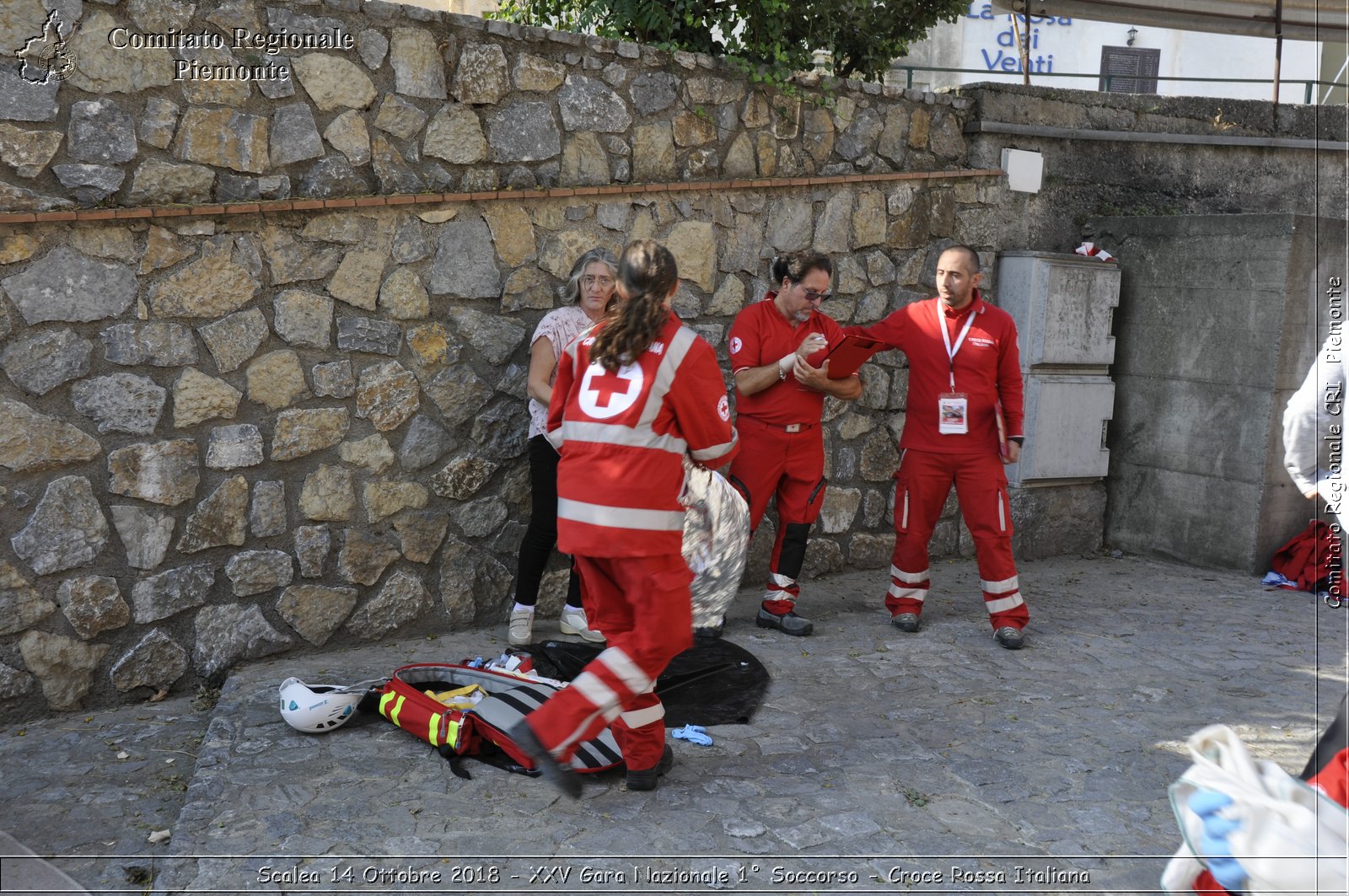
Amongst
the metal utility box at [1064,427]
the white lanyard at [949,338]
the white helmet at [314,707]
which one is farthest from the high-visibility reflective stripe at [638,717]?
the metal utility box at [1064,427]

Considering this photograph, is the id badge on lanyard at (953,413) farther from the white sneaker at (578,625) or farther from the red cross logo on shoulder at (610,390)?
the red cross logo on shoulder at (610,390)

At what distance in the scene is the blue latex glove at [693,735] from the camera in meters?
4.27

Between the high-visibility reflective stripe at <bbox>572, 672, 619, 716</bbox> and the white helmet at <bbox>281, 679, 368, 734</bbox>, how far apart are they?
1.17 meters

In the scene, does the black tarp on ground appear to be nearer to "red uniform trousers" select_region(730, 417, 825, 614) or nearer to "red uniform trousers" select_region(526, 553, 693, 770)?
"red uniform trousers" select_region(730, 417, 825, 614)

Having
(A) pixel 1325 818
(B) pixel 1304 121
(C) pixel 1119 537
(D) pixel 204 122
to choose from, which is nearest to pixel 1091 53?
(B) pixel 1304 121

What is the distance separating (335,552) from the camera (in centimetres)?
520

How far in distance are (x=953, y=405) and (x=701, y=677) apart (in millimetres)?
1902

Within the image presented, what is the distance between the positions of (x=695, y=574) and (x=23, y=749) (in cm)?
265

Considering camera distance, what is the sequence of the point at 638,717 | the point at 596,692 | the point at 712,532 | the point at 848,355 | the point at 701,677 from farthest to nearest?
the point at 848,355 < the point at 701,677 < the point at 712,532 < the point at 638,717 < the point at 596,692

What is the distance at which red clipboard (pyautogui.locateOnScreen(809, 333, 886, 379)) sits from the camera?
543 centimetres

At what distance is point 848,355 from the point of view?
5484mm

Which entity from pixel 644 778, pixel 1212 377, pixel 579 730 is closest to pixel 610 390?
→ pixel 579 730

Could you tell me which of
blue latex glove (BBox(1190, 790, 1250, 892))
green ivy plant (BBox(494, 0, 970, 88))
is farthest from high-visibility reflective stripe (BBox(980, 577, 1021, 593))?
blue latex glove (BBox(1190, 790, 1250, 892))

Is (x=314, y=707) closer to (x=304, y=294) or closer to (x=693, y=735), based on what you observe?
(x=693, y=735)
